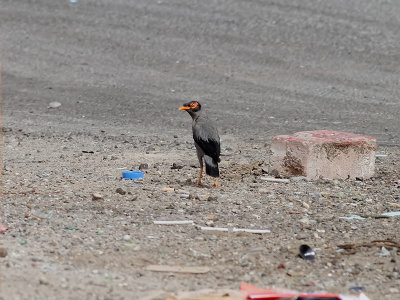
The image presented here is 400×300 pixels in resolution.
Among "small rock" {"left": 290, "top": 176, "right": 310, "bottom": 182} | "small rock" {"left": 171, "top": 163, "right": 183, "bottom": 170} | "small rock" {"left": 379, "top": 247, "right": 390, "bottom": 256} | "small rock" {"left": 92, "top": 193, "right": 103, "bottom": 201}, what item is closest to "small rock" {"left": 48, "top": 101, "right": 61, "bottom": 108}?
"small rock" {"left": 171, "top": 163, "right": 183, "bottom": 170}

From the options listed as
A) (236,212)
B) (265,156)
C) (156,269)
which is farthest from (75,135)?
(156,269)

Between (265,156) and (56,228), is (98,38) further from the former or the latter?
(56,228)

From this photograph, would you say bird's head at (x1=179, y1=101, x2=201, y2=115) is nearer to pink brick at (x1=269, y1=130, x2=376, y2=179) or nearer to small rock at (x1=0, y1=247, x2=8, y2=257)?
pink brick at (x1=269, y1=130, x2=376, y2=179)

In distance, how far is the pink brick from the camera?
790 centimetres

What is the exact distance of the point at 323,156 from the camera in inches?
313

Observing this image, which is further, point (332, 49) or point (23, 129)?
point (332, 49)

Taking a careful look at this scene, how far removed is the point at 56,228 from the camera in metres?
5.85

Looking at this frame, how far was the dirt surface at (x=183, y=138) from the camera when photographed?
16.7 feet

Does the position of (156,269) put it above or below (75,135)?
above

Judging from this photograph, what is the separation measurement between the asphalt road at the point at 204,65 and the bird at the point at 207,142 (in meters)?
3.00

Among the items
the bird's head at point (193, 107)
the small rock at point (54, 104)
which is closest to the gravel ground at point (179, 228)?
the bird's head at point (193, 107)

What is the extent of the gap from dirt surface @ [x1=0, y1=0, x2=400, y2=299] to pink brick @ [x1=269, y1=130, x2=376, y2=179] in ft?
0.72

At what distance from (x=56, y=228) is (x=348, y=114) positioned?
754 centimetres

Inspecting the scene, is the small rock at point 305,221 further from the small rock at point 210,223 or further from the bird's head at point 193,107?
the bird's head at point 193,107
